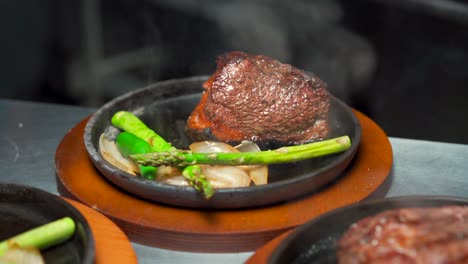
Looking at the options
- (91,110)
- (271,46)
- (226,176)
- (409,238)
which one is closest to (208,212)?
(226,176)

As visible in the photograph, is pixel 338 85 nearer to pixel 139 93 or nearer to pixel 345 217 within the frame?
pixel 139 93

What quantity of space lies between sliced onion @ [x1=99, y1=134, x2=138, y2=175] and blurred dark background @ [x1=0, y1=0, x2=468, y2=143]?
6.62 feet

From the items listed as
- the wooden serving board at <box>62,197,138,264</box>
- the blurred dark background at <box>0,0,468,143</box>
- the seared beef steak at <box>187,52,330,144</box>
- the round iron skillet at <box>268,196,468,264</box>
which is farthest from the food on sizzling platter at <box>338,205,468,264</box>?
the blurred dark background at <box>0,0,468,143</box>

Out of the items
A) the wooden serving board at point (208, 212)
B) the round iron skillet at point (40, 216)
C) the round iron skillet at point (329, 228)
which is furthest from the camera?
the wooden serving board at point (208, 212)

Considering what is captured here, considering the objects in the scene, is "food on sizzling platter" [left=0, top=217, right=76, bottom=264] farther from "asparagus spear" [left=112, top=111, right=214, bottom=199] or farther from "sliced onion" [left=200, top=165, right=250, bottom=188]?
"sliced onion" [left=200, top=165, right=250, bottom=188]

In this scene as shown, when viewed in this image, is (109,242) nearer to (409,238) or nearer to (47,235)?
(47,235)

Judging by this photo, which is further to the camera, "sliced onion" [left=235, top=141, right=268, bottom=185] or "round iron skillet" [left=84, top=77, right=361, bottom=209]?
"sliced onion" [left=235, top=141, right=268, bottom=185]

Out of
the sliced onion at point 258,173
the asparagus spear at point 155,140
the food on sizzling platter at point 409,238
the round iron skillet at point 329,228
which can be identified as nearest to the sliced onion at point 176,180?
the asparagus spear at point 155,140

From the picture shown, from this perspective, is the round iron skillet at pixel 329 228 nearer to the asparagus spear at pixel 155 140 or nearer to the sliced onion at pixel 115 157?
the asparagus spear at pixel 155 140

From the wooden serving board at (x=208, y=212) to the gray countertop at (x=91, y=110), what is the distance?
0.19ft

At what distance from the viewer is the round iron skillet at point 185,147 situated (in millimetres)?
2428

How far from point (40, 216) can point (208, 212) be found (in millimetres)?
672

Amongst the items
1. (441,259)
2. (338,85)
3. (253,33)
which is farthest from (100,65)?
(441,259)

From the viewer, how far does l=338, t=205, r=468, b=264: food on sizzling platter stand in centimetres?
176
